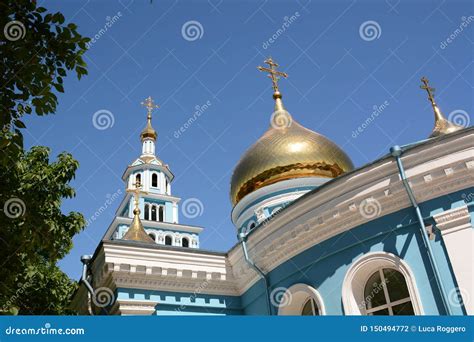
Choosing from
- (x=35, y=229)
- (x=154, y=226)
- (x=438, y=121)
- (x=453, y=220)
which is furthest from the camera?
(x=154, y=226)

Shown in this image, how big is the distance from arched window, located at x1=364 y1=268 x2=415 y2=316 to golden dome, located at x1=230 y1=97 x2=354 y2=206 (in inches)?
294

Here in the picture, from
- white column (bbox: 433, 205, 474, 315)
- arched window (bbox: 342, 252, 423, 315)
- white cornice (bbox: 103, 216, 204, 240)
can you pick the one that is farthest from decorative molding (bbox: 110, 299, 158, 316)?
white cornice (bbox: 103, 216, 204, 240)

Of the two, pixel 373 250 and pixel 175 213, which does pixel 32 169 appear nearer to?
pixel 373 250

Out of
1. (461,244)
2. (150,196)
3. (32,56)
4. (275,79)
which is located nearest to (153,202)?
(150,196)

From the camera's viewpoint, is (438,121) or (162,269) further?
(438,121)

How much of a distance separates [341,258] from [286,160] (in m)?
7.63

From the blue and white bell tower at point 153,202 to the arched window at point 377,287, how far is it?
24.5 meters

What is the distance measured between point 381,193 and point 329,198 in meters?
0.96

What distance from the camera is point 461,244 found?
7797mm

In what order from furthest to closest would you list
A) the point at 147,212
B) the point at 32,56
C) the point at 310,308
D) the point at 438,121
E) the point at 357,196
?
the point at 147,212
the point at 438,121
the point at 310,308
the point at 357,196
the point at 32,56

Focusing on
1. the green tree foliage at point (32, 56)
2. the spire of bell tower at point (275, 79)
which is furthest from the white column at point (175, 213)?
the green tree foliage at point (32, 56)

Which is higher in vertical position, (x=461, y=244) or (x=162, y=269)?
(x=162, y=269)

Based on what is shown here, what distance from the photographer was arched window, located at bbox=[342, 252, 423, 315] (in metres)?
8.44

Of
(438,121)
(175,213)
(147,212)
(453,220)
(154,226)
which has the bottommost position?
(453,220)
